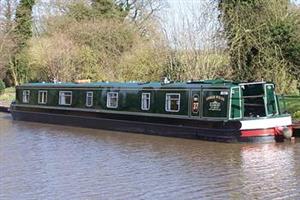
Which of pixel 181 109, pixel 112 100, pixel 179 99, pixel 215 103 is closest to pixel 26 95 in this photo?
pixel 112 100

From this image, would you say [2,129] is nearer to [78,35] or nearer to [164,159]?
[164,159]

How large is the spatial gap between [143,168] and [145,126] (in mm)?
5995

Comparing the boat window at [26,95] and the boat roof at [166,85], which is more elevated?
the boat roof at [166,85]

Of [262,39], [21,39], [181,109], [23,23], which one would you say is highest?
[23,23]

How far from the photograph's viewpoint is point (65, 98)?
22781 millimetres

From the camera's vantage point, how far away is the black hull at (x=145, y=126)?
1619 centimetres

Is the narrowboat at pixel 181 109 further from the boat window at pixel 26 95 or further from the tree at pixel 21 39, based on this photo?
the tree at pixel 21 39

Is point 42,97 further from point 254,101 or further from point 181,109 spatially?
point 254,101

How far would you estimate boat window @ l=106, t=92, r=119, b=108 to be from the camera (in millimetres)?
20312

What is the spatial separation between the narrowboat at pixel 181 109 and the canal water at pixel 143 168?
481 mm

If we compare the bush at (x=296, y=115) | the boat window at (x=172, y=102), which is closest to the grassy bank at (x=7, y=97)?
the boat window at (x=172, y=102)

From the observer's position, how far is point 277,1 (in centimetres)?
2392

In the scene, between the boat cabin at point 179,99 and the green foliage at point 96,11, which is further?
the green foliage at point 96,11

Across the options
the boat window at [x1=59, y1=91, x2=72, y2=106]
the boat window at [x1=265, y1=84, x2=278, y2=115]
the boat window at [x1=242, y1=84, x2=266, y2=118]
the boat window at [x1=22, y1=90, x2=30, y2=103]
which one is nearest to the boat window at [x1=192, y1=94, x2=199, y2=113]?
the boat window at [x1=242, y1=84, x2=266, y2=118]
